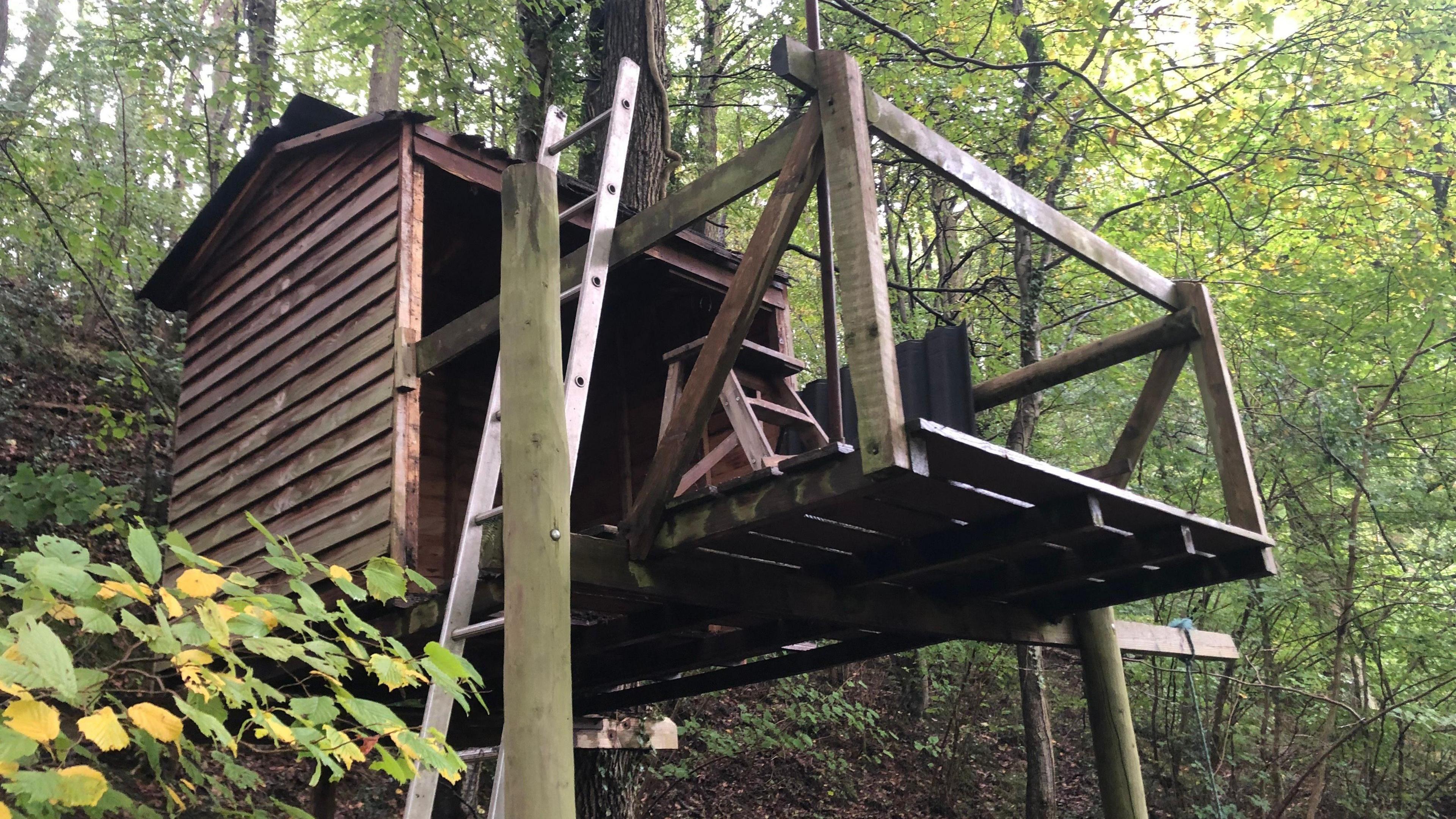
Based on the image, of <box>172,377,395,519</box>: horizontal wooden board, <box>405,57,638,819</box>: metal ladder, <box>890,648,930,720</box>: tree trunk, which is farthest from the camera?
<box>890,648,930,720</box>: tree trunk

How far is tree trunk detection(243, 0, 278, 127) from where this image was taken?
1057 centimetres

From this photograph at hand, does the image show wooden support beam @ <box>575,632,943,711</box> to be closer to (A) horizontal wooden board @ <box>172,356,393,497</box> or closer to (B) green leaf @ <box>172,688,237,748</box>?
(A) horizontal wooden board @ <box>172,356,393,497</box>

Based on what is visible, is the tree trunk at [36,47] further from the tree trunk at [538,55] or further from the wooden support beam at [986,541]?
the wooden support beam at [986,541]

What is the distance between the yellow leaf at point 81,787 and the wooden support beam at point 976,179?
2493mm

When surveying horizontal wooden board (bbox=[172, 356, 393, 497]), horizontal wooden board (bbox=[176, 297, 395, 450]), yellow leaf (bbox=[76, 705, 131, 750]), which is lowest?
yellow leaf (bbox=[76, 705, 131, 750])

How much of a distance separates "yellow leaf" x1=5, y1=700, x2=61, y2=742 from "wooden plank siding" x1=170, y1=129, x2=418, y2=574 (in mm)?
2827

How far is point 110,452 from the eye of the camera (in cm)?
1179

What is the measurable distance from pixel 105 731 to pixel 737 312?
203 centimetres

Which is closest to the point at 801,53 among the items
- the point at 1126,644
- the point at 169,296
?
the point at 1126,644

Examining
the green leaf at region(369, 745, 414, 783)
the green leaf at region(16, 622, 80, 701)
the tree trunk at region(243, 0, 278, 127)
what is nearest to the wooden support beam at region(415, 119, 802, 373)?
the green leaf at region(369, 745, 414, 783)

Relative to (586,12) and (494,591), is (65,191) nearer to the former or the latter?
(586,12)

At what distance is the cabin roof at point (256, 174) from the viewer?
5746mm

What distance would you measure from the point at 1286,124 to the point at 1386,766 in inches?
254

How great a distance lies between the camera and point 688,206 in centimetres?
381
